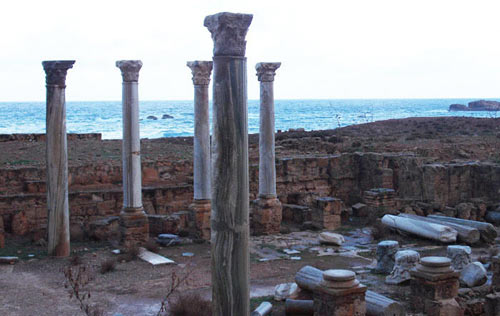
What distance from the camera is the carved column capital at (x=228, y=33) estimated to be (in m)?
7.09

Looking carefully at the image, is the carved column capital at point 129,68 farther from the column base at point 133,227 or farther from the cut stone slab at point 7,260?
the cut stone slab at point 7,260

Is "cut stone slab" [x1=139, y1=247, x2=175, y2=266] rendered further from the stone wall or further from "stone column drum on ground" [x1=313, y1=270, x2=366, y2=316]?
"stone column drum on ground" [x1=313, y1=270, x2=366, y2=316]

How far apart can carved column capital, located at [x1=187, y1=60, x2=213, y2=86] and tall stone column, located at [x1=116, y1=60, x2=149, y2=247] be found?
1413mm

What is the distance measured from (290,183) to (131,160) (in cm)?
747

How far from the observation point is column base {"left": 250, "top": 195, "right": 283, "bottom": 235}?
16844 millimetres

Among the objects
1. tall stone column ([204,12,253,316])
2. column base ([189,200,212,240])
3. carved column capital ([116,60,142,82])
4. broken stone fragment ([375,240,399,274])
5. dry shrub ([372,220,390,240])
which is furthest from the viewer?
dry shrub ([372,220,390,240])

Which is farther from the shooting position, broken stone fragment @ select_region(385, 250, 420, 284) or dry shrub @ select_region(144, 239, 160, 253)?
dry shrub @ select_region(144, 239, 160, 253)

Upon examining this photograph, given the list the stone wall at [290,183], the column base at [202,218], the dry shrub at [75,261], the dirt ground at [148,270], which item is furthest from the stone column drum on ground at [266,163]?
the dry shrub at [75,261]

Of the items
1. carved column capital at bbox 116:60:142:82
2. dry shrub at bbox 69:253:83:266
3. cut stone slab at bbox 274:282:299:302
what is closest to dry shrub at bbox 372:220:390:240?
cut stone slab at bbox 274:282:299:302

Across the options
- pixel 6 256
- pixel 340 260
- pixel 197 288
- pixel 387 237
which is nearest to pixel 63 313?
pixel 197 288

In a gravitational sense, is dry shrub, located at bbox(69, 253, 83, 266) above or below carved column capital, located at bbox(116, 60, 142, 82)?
below

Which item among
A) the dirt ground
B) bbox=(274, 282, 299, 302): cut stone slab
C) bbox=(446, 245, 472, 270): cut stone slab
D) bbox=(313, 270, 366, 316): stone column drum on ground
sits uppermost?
bbox=(313, 270, 366, 316): stone column drum on ground

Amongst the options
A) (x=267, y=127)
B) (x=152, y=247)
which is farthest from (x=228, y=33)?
(x=267, y=127)

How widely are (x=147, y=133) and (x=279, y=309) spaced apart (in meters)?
62.9
